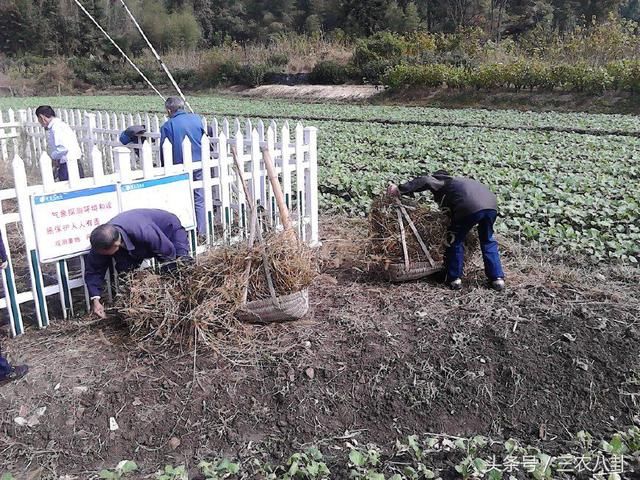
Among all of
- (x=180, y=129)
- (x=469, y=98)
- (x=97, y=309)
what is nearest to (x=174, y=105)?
(x=180, y=129)

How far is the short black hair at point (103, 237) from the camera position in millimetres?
4238

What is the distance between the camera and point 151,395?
384cm

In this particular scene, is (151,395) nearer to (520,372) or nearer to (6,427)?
(6,427)

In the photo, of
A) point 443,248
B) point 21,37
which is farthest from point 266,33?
point 443,248

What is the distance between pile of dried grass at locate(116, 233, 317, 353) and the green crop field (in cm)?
332

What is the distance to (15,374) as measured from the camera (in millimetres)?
3982

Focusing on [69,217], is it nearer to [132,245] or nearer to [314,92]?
[132,245]

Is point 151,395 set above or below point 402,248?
below

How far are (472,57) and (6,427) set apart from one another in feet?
112

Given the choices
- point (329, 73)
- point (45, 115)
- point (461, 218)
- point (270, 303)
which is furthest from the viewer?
point (329, 73)

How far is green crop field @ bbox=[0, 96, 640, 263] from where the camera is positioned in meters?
6.83

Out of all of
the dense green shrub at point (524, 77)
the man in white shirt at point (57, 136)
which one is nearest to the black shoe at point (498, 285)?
the man in white shirt at point (57, 136)

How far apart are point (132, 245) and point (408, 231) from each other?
A: 7.84 ft

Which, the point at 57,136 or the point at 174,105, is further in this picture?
the point at 57,136
